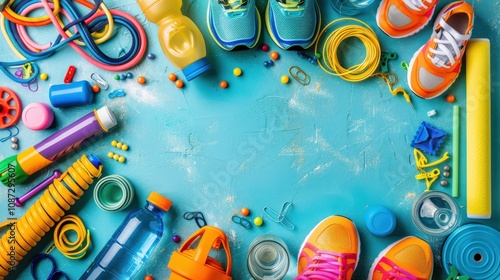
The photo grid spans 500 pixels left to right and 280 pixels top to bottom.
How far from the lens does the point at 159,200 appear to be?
45.1 inches

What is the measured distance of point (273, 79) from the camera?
1.23 metres

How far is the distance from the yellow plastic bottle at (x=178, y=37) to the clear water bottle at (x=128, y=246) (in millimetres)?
354

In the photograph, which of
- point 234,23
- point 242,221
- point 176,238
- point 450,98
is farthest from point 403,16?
point 176,238

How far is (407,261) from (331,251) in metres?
0.18

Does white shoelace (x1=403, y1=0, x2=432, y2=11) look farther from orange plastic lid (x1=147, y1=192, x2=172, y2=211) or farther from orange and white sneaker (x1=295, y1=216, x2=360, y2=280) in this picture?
orange plastic lid (x1=147, y1=192, x2=172, y2=211)

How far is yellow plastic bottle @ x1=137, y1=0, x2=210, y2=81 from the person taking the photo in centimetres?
113

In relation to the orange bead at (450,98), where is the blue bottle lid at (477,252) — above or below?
below

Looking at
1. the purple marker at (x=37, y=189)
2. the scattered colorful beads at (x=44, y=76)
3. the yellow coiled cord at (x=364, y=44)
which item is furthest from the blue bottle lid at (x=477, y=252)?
the scattered colorful beads at (x=44, y=76)

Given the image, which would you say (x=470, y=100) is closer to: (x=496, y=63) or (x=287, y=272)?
(x=496, y=63)

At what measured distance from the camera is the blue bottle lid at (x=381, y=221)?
46.1 inches

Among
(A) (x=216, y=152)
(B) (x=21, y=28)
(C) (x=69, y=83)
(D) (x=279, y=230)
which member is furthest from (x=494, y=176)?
(B) (x=21, y=28)

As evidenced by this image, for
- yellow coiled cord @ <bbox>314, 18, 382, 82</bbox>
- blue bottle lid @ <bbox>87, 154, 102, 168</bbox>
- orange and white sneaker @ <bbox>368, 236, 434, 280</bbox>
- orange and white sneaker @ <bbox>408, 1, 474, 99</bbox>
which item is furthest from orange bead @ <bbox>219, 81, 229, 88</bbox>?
orange and white sneaker @ <bbox>368, 236, 434, 280</bbox>

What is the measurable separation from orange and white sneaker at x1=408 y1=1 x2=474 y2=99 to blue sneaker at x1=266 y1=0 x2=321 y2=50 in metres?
0.28

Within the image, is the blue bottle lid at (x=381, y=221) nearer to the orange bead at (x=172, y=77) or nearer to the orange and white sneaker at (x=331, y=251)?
the orange and white sneaker at (x=331, y=251)
